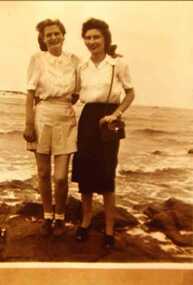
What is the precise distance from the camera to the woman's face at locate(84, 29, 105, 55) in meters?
2.27

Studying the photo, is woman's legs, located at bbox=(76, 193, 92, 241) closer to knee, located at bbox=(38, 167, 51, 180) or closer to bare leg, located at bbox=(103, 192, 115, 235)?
bare leg, located at bbox=(103, 192, 115, 235)

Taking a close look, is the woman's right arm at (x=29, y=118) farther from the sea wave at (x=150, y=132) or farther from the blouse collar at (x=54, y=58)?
the sea wave at (x=150, y=132)

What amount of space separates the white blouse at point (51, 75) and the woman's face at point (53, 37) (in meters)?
0.04

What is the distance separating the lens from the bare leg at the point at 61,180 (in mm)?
2340

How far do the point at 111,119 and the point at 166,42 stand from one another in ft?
1.42

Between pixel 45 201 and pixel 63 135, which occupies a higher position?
pixel 63 135

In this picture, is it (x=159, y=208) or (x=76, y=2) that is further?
(x=159, y=208)

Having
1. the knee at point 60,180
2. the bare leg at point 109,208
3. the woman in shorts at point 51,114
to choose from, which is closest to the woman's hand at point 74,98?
the woman in shorts at point 51,114

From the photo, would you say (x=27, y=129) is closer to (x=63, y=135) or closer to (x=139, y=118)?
(x=63, y=135)

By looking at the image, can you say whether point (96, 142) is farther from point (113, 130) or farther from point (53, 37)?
point (53, 37)

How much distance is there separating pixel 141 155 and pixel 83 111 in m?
0.33

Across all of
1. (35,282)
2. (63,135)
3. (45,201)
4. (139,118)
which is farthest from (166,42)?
(35,282)

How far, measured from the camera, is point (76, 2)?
7.41 ft

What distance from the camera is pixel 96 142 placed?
7.63ft
